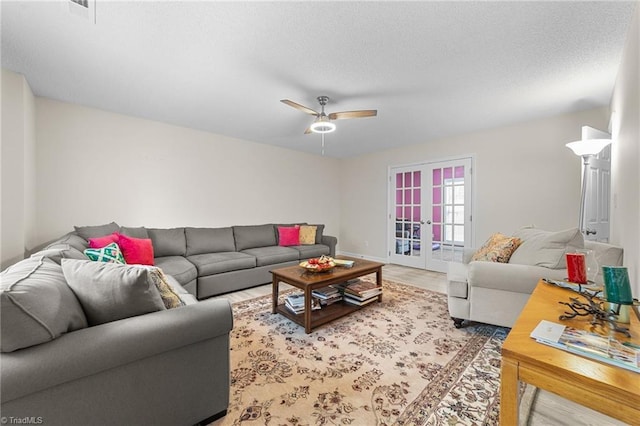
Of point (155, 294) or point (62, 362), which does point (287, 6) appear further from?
point (62, 362)

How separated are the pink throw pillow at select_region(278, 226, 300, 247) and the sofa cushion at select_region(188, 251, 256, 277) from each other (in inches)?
39.0

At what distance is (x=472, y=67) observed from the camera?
7.34 ft

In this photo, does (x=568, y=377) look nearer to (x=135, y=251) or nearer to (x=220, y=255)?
(x=135, y=251)

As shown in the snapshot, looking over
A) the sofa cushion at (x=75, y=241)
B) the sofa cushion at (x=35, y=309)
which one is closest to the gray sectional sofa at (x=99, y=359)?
the sofa cushion at (x=35, y=309)

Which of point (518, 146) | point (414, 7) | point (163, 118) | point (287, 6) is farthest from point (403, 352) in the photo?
point (163, 118)

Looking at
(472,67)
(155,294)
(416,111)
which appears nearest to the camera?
(155,294)

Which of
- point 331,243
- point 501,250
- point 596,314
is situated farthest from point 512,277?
point 331,243

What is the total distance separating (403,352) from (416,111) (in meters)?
2.79

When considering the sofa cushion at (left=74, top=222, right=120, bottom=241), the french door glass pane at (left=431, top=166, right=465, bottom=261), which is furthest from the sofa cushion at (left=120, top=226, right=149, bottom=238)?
the french door glass pane at (left=431, top=166, right=465, bottom=261)

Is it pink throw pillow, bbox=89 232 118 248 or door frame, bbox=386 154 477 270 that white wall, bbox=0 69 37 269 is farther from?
door frame, bbox=386 154 477 270

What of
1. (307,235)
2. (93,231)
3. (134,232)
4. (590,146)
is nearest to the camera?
(590,146)

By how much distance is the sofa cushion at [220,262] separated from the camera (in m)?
3.13

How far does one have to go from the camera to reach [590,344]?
843 millimetres

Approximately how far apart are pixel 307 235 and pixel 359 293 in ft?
7.32
